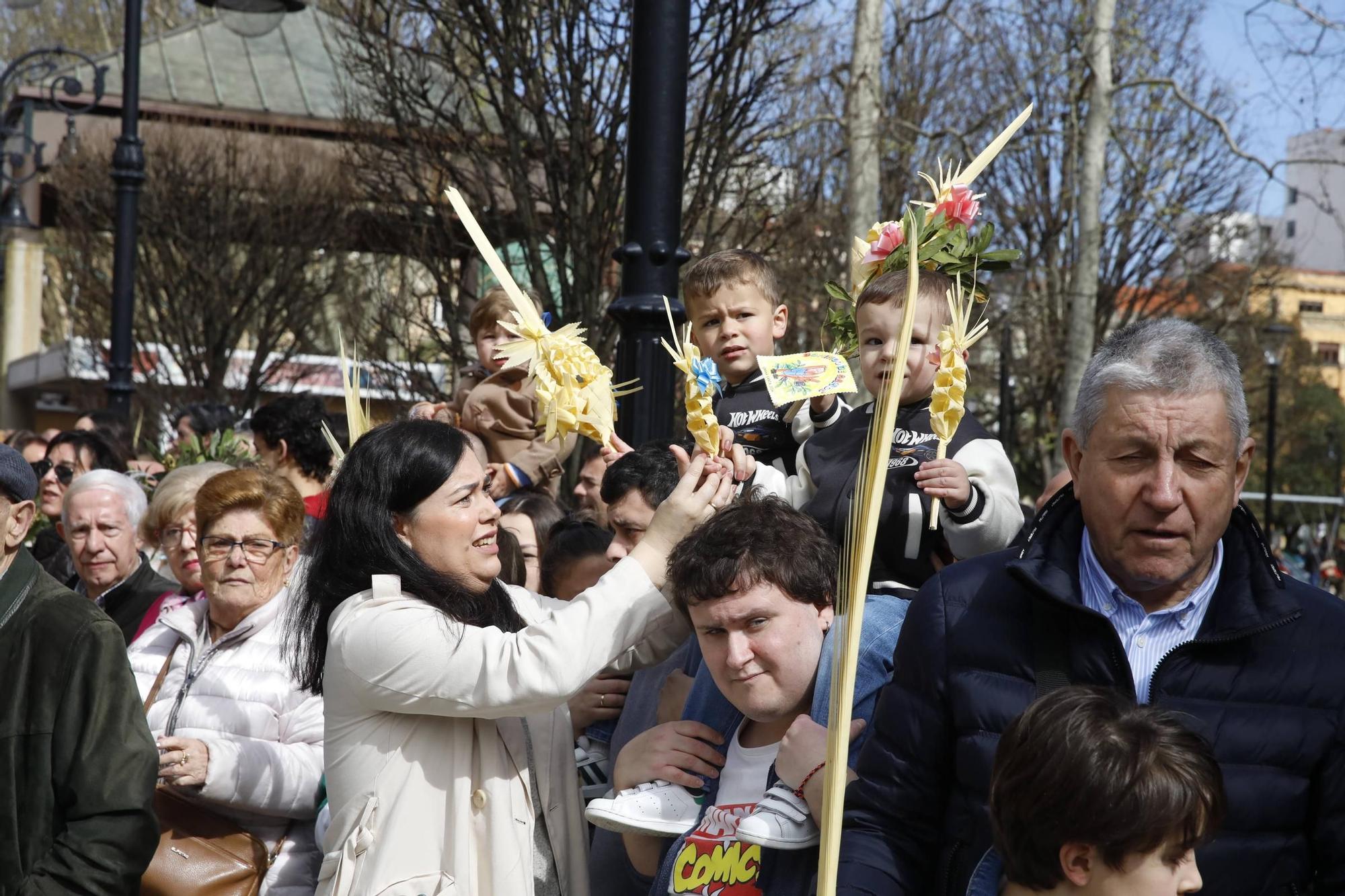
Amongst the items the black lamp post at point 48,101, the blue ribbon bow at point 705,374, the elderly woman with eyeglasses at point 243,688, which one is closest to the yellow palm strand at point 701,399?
the blue ribbon bow at point 705,374

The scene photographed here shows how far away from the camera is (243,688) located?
4.51 metres

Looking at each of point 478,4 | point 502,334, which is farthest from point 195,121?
point 502,334

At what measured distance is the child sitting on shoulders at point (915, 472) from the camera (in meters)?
3.76

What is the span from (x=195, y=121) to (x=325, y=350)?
4625 millimetres

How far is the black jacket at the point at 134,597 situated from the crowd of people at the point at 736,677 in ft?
3.06

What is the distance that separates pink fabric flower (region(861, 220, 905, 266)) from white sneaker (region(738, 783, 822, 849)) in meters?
1.63

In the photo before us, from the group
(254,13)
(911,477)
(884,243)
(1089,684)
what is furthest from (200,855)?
(254,13)

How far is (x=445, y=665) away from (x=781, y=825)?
797 millimetres

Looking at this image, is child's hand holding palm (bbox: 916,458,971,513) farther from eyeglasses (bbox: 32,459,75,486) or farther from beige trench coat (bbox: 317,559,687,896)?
eyeglasses (bbox: 32,459,75,486)

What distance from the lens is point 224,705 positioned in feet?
14.6

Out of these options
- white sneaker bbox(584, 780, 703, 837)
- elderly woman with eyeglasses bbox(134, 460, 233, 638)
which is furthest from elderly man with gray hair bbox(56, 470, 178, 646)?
white sneaker bbox(584, 780, 703, 837)

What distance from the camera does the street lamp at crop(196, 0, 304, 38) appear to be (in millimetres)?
11602

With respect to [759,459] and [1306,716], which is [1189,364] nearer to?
[1306,716]

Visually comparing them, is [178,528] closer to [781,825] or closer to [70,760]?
[70,760]
